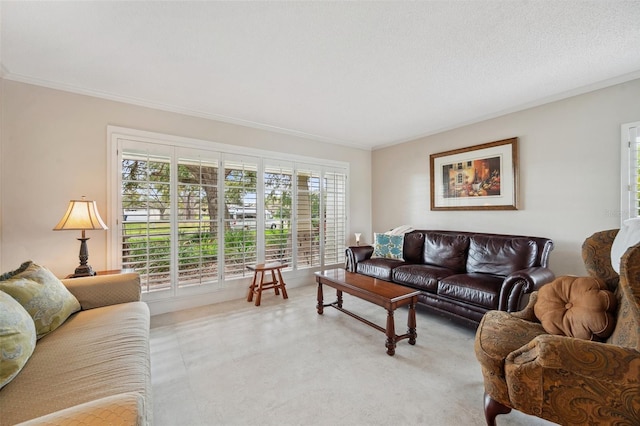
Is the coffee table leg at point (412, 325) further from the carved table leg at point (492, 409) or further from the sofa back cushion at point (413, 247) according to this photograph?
the sofa back cushion at point (413, 247)

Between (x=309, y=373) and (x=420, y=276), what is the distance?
1719mm

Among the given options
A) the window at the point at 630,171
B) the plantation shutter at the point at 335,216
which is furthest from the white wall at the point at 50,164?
the window at the point at 630,171

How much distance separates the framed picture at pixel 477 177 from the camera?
3.27m

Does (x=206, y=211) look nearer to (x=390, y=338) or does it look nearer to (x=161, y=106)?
(x=161, y=106)

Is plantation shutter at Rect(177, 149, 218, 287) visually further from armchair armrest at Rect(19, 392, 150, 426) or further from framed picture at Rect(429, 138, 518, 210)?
framed picture at Rect(429, 138, 518, 210)

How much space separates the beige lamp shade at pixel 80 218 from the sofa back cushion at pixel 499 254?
3.97 m

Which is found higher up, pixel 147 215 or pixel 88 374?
pixel 147 215

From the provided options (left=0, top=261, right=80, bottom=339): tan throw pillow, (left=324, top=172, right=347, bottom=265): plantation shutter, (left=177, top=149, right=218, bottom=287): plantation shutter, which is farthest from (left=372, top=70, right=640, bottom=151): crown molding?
(left=0, top=261, right=80, bottom=339): tan throw pillow

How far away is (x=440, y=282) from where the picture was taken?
111 inches

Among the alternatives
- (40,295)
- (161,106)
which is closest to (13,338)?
(40,295)

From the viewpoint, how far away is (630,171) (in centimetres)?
246

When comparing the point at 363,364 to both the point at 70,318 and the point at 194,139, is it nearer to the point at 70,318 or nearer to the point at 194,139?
the point at 70,318

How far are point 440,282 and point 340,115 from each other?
2.36 metres

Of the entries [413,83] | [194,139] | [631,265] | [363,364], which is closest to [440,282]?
[363,364]
